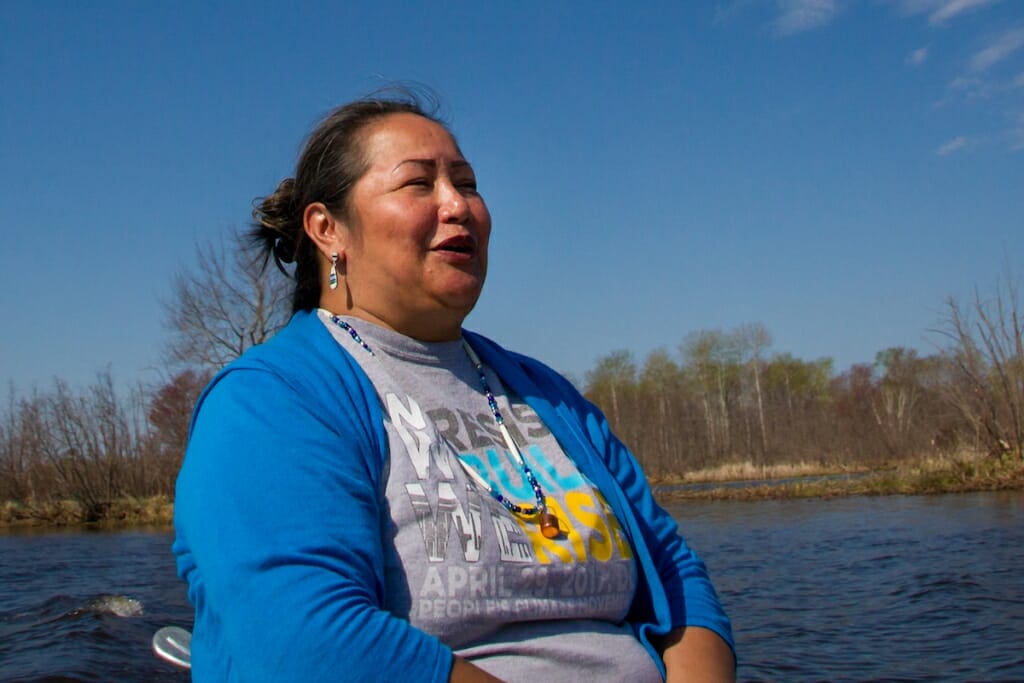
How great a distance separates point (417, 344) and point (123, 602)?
7.66m

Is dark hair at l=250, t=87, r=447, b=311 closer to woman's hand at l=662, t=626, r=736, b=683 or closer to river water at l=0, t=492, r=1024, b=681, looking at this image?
woman's hand at l=662, t=626, r=736, b=683

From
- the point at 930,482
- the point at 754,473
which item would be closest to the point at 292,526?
the point at 930,482

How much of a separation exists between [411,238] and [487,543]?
0.56 meters

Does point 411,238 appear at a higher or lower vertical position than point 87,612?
higher

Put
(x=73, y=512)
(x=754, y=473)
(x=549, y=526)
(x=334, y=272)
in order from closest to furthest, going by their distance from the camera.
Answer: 1. (x=549, y=526)
2. (x=334, y=272)
3. (x=73, y=512)
4. (x=754, y=473)

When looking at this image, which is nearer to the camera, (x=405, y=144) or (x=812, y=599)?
(x=405, y=144)

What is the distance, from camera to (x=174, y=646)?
1.56m

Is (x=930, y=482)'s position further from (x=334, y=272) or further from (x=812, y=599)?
(x=334, y=272)

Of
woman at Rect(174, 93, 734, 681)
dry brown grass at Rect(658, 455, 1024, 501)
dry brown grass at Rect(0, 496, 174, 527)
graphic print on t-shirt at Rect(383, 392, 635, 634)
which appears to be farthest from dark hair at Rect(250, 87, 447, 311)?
dry brown grass at Rect(0, 496, 174, 527)

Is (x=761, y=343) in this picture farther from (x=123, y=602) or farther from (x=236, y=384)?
(x=236, y=384)

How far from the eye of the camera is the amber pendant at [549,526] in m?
1.41

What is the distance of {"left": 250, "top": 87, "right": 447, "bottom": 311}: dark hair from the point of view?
1.64m

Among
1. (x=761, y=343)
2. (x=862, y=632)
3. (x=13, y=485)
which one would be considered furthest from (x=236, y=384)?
(x=761, y=343)

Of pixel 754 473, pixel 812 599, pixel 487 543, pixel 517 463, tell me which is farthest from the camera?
pixel 754 473
